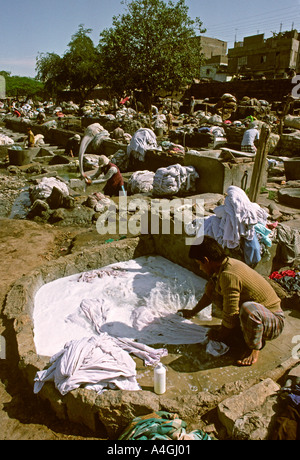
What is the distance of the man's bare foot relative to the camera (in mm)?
2736

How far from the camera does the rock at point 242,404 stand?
2.09 m

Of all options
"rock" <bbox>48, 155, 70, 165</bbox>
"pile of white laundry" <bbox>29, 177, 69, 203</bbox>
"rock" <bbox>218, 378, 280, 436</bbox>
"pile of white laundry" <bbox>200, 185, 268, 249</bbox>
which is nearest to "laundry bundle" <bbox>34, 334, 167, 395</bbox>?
"rock" <bbox>218, 378, 280, 436</bbox>

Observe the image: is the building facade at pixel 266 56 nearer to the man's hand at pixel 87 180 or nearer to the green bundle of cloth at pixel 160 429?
the man's hand at pixel 87 180

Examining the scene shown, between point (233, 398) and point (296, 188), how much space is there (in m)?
5.90

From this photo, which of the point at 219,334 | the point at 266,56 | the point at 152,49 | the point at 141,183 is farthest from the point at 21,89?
the point at 219,334

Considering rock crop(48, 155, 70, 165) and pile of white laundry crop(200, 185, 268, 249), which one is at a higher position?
pile of white laundry crop(200, 185, 268, 249)

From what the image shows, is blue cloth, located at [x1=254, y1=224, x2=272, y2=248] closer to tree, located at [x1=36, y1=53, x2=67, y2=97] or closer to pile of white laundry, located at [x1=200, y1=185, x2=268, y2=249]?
pile of white laundry, located at [x1=200, y1=185, x2=268, y2=249]

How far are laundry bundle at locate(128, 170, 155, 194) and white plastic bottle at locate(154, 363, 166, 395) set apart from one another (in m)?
6.23

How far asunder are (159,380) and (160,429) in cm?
42

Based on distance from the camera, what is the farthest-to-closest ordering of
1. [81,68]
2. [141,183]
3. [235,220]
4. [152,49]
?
[81,68] → [152,49] → [141,183] → [235,220]

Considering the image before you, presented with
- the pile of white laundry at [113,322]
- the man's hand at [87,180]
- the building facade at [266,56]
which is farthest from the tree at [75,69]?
the pile of white laundry at [113,322]

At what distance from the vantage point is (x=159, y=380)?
2.41 m

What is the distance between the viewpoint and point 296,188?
7.17 m

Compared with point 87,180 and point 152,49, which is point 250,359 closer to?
point 87,180
